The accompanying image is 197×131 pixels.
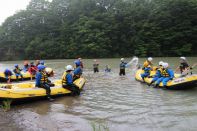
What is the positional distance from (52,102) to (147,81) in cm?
476

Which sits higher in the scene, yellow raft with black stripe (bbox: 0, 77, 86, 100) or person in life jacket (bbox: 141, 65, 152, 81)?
person in life jacket (bbox: 141, 65, 152, 81)

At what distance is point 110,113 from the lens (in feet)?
26.1

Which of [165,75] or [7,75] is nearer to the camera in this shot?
[165,75]

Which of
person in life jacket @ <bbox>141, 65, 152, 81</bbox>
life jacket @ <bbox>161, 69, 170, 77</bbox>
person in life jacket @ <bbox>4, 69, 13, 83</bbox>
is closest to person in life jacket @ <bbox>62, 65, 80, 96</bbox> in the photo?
life jacket @ <bbox>161, 69, 170, 77</bbox>

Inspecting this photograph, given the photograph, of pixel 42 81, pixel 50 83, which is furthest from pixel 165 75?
pixel 42 81

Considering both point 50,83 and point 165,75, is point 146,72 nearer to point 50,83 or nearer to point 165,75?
point 165,75

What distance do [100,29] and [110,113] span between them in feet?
114

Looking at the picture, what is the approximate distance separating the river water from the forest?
2840 cm

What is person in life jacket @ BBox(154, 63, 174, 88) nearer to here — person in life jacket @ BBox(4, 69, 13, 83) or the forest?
person in life jacket @ BBox(4, 69, 13, 83)

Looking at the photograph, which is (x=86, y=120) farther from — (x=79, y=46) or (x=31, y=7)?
(x=31, y=7)

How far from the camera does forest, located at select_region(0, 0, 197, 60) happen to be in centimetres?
3831

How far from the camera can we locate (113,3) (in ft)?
147

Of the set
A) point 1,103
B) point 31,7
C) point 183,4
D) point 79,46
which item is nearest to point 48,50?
point 79,46

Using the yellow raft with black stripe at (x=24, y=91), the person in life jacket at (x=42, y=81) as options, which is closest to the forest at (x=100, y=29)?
the yellow raft with black stripe at (x=24, y=91)
